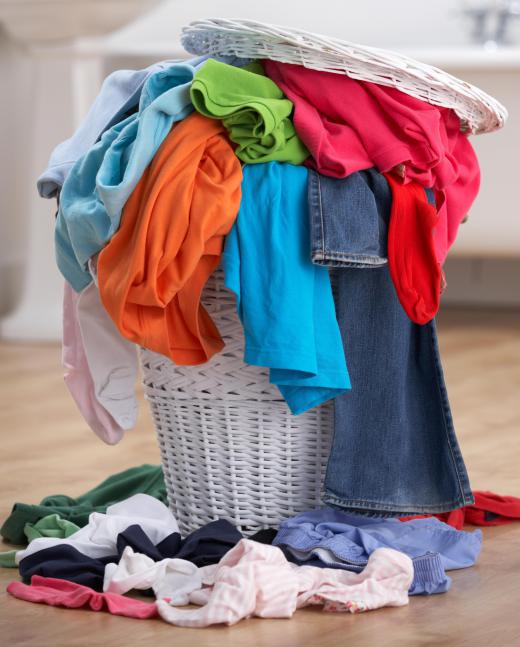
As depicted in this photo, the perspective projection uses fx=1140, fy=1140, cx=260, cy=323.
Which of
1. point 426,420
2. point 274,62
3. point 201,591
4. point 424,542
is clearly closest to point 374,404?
point 426,420

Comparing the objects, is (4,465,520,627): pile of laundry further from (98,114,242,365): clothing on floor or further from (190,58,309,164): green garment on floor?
(190,58,309,164): green garment on floor

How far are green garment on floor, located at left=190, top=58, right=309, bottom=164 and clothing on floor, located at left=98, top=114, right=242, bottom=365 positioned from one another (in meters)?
0.02

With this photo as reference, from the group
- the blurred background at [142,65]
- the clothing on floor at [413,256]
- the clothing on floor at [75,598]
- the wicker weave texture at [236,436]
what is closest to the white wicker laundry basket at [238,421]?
the wicker weave texture at [236,436]

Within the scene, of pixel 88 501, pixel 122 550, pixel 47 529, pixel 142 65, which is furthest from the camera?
pixel 142 65

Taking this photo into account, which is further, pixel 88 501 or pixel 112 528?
pixel 88 501

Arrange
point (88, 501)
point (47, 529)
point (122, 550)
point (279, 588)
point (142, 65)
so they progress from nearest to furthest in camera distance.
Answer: point (279, 588) → point (122, 550) → point (47, 529) → point (88, 501) → point (142, 65)

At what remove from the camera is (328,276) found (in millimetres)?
1397

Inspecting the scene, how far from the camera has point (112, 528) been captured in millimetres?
1441

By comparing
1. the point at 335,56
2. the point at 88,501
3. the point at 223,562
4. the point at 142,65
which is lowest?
the point at 88,501

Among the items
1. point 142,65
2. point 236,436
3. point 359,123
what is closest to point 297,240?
point 359,123

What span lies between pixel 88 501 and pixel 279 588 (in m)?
0.51

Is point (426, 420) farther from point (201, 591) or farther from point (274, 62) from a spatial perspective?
point (274, 62)

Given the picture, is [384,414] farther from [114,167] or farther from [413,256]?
[114,167]

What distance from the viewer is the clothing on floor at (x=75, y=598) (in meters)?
1.26
